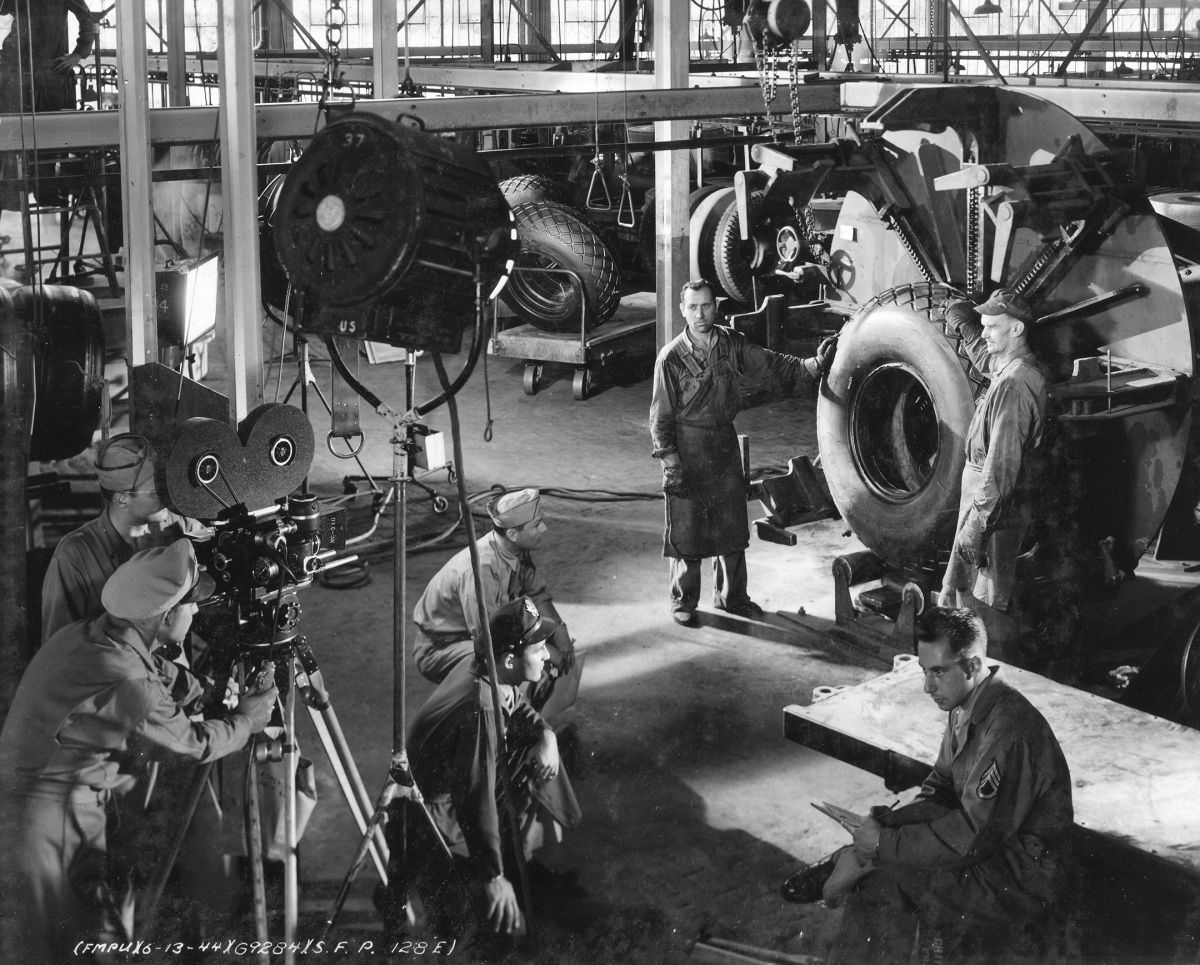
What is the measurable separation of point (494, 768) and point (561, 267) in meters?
7.41

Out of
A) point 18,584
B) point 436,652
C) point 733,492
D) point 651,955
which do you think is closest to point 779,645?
point 733,492

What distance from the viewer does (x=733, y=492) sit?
274 inches

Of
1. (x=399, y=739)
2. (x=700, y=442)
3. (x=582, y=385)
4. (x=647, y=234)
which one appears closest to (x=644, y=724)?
(x=700, y=442)

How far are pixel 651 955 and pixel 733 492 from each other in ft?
10.3

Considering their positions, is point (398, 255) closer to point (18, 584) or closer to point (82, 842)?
point (82, 842)

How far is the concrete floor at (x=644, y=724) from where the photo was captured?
441 cm

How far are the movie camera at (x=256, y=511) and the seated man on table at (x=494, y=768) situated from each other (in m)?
0.58

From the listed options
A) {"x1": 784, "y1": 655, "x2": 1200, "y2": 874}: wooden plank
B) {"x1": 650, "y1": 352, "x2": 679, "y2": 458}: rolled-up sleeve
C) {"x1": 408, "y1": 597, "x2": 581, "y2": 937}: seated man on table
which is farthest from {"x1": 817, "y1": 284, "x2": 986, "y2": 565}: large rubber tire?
{"x1": 408, "y1": 597, "x2": 581, "y2": 937}: seated man on table

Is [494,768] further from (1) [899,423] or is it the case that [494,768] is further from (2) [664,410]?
(1) [899,423]

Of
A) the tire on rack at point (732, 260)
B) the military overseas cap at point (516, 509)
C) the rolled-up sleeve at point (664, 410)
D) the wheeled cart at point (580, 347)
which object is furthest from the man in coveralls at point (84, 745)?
the tire on rack at point (732, 260)

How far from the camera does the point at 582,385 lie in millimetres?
11484

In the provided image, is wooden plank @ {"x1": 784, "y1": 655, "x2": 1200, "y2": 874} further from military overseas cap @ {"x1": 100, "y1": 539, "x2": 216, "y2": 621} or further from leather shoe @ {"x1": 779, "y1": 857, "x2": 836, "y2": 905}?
military overseas cap @ {"x1": 100, "y1": 539, "x2": 216, "y2": 621}

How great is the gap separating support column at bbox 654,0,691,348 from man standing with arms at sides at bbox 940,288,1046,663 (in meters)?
1.80

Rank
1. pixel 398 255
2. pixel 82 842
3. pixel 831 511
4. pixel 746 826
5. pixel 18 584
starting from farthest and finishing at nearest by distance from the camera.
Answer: pixel 831 511 < pixel 18 584 < pixel 746 826 < pixel 82 842 < pixel 398 255
